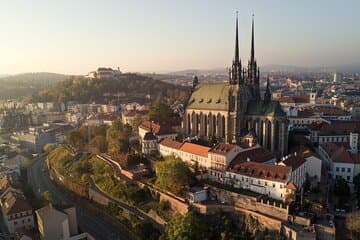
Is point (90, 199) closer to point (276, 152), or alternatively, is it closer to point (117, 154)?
point (117, 154)

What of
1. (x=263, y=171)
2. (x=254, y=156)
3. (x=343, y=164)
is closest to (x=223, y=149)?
(x=254, y=156)

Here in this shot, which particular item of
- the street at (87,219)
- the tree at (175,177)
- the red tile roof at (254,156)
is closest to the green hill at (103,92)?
the street at (87,219)

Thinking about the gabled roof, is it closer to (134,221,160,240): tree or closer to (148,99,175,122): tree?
(134,221,160,240): tree

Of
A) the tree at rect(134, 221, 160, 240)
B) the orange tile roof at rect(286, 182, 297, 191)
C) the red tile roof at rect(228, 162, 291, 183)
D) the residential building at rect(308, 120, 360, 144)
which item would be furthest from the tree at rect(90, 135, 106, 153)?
the orange tile roof at rect(286, 182, 297, 191)

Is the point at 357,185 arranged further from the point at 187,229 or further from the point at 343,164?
the point at 187,229

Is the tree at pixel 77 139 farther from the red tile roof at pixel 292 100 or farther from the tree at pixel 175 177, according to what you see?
the red tile roof at pixel 292 100

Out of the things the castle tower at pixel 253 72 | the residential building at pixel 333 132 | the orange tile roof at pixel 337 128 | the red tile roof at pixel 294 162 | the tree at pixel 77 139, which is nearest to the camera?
the red tile roof at pixel 294 162
